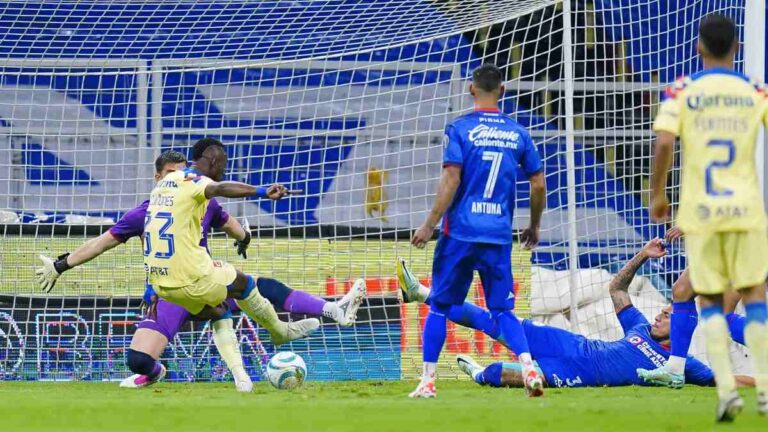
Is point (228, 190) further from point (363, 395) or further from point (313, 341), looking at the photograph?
point (313, 341)

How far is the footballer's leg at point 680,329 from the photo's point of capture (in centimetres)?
954

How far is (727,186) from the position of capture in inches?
256

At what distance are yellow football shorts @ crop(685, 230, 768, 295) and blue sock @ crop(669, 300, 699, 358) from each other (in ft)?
9.99

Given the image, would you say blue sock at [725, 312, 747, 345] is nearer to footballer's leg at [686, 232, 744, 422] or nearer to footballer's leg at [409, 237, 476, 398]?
footballer's leg at [409, 237, 476, 398]

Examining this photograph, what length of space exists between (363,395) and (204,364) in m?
3.69

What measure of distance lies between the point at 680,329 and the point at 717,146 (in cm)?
324

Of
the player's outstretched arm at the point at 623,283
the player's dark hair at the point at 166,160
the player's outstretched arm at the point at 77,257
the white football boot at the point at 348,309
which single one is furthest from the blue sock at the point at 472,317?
the player's outstretched arm at the point at 77,257

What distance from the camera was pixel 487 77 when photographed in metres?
8.38

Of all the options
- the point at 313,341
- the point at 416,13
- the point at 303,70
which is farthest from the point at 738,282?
the point at 303,70

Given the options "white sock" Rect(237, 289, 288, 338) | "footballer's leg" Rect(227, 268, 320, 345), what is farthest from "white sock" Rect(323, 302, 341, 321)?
"white sock" Rect(237, 289, 288, 338)

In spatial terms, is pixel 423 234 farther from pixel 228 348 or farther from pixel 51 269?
pixel 51 269

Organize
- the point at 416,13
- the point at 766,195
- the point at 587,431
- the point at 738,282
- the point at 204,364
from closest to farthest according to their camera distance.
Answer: the point at 587,431
the point at 738,282
the point at 766,195
the point at 204,364
the point at 416,13

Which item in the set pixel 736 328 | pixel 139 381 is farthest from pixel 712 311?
pixel 139 381

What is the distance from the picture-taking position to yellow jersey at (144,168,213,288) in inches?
379
